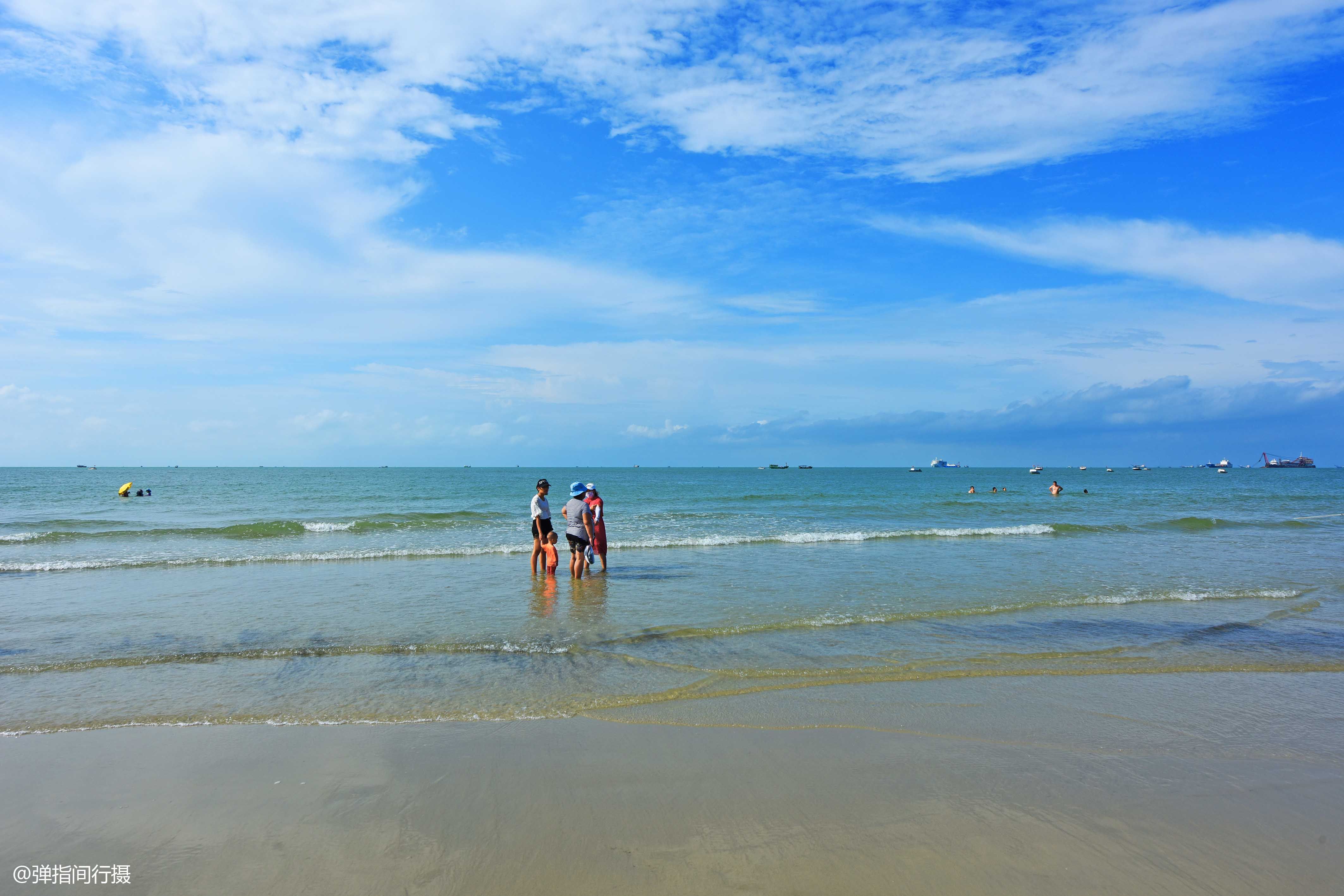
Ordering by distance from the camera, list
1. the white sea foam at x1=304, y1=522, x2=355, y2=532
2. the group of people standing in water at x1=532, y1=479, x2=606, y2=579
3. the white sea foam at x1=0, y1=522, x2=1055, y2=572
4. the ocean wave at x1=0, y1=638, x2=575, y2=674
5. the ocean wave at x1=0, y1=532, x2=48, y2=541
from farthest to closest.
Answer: the white sea foam at x1=304, y1=522, x2=355, y2=532, the ocean wave at x1=0, y1=532, x2=48, y2=541, the white sea foam at x1=0, y1=522, x2=1055, y2=572, the group of people standing in water at x1=532, y1=479, x2=606, y2=579, the ocean wave at x1=0, y1=638, x2=575, y2=674

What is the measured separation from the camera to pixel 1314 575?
15.4 meters

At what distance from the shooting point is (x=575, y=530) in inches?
564

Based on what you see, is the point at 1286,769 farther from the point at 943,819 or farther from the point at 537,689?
the point at 537,689

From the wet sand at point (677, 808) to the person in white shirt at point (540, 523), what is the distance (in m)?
8.23

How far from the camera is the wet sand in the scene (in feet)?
13.2

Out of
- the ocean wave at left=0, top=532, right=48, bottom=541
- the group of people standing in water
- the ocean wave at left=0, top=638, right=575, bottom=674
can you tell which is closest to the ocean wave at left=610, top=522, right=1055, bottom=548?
the group of people standing in water

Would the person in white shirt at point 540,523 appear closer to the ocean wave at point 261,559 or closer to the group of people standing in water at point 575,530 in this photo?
the group of people standing in water at point 575,530

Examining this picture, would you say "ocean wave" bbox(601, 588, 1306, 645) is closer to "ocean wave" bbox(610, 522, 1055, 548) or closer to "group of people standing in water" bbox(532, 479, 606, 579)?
"group of people standing in water" bbox(532, 479, 606, 579)

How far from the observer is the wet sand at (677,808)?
158 inches

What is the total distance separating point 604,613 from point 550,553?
149 inches

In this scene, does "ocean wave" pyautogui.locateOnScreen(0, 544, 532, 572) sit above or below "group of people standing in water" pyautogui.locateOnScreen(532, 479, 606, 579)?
below

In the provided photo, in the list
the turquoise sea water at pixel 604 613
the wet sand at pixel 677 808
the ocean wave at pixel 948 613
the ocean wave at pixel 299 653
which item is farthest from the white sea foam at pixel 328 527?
the wet sand at pixel 677 808

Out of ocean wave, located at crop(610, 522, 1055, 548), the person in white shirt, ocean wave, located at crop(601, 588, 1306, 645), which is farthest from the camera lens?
ocean wave, located at crop(610, 522, 1055, 548)

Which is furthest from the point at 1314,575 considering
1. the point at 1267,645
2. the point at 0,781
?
the point at 0,781
